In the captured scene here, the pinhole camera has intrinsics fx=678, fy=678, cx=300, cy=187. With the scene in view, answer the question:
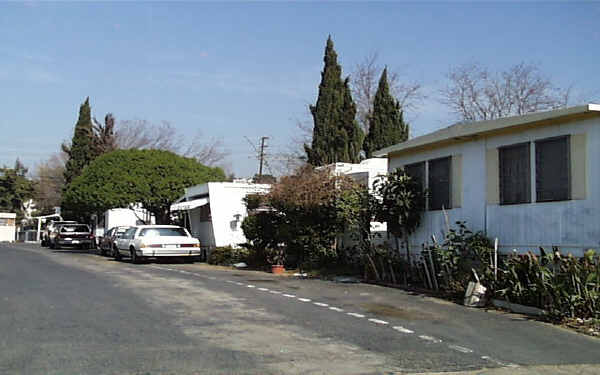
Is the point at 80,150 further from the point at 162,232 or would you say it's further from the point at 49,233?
the point at 162,232

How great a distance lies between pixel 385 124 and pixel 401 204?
18.1m

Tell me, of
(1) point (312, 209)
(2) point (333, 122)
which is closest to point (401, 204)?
(1) point (312, 209)

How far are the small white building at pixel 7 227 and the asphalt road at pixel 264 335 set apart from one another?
52127 millimetres

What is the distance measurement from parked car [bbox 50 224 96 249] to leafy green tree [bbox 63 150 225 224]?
6.26 meters

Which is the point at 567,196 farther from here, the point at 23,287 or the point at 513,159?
the point at 23,287

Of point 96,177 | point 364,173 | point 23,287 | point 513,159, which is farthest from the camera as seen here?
point 96,177

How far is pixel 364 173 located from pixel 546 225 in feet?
30.5

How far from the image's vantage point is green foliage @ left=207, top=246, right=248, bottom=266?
989 inches

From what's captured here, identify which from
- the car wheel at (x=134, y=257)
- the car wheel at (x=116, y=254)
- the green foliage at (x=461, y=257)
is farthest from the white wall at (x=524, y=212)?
the car wheel at (x=116, y=254)

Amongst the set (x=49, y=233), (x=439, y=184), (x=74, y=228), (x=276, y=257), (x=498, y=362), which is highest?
(x=439, y=184)

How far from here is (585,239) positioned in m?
12.2

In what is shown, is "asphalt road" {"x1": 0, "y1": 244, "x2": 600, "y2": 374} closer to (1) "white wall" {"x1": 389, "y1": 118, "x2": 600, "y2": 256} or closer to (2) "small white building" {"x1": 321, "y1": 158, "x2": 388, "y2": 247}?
(1) "white wall" {"x1": 389, "y1": 118, "x2": 600, "y2": 256}

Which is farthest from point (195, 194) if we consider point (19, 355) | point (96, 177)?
point (19, 355)

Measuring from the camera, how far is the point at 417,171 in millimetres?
17438
